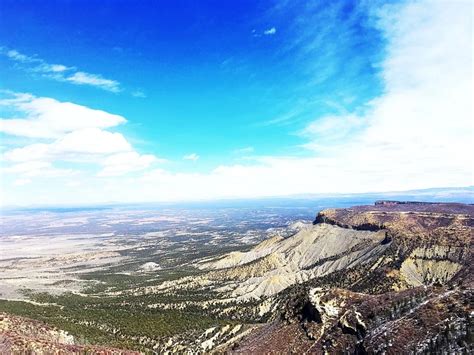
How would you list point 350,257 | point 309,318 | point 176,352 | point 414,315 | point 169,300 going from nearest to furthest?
point 414,315 < point 309,318 < point 176,352 < point 169,300 < point 350,257

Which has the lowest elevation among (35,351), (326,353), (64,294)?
(64,294)

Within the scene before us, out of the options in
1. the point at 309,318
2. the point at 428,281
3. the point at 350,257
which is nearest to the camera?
the point at 309,318

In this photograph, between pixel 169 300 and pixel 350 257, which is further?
pixel 350 257

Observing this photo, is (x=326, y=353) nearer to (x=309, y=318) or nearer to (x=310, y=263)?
(x=309, y=318)

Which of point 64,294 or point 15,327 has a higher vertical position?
point 15,327

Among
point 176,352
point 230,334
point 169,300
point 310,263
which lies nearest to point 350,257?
point 310,263

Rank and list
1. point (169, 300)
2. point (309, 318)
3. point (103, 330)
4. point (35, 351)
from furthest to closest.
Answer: point (169, 300), point (103, 330), point (309, 318), point (35, 351)

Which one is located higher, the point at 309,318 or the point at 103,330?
the point at 309,318

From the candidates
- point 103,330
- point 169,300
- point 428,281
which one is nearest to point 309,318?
point 103,330

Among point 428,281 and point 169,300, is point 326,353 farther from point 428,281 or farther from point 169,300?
point 169,300
